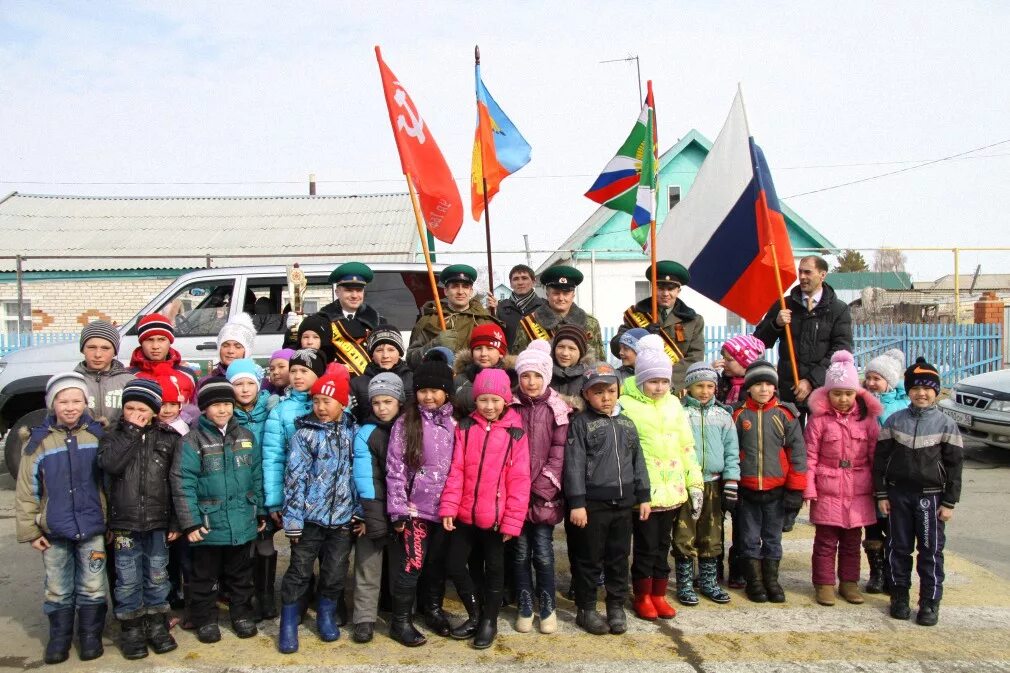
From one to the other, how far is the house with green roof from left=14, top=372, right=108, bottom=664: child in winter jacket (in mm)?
15509

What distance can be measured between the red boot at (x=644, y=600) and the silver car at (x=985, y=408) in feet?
21.9

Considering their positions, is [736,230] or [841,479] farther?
[736,230]

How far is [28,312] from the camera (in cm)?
1880

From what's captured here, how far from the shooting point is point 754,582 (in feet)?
15.2

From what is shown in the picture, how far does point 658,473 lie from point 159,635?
2.85 metres

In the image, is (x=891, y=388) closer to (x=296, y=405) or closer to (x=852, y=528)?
(x=852, y=528)

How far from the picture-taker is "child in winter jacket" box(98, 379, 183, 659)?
3.86 meters

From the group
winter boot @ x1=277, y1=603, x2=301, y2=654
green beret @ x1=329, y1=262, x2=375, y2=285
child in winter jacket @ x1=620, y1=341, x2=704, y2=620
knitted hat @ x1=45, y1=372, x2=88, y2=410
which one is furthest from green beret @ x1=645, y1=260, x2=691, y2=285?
knitted hat @ x1=45, y1=372, x2=88, y2=410

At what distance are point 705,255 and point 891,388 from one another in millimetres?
1856

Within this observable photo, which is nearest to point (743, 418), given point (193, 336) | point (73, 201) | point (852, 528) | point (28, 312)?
point (852, 528)

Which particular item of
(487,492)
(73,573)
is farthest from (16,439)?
(487,492)

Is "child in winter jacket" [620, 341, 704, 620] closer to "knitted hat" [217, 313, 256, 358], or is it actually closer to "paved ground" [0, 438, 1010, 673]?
"paved ground" [0, 438, 1010, 673]

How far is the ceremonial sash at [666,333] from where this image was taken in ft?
18.1

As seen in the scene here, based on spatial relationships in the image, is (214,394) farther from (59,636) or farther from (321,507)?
(59,636)
